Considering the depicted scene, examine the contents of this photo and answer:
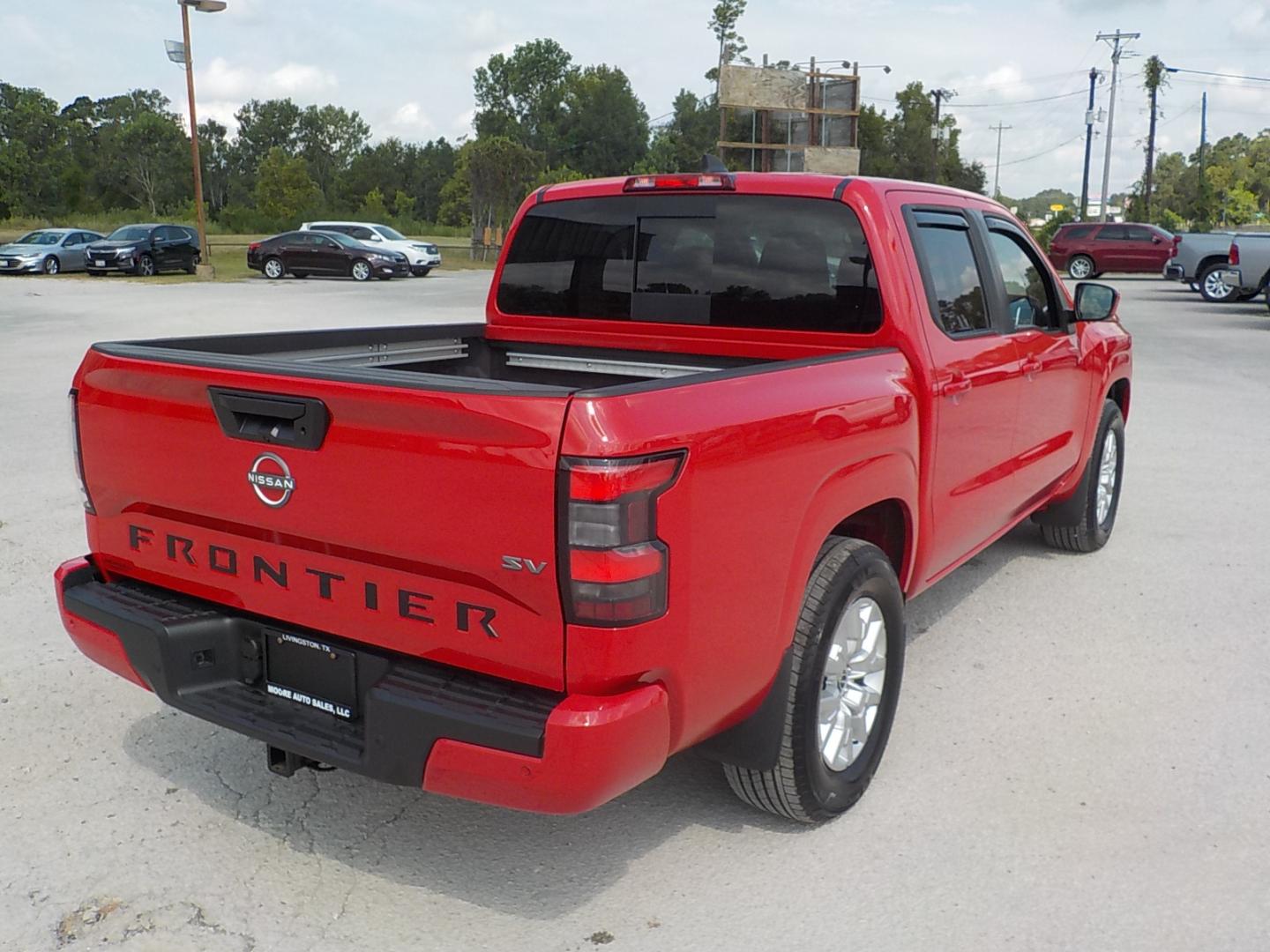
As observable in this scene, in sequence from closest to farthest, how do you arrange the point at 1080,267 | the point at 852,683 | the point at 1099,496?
the point at 852,683 < the point at 1099,496 < the point at 1080,267

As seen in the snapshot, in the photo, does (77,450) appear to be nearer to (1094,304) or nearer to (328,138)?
(1094,304)

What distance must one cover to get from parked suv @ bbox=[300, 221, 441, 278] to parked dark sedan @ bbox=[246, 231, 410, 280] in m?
0.70

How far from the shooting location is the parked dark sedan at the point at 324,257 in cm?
3180

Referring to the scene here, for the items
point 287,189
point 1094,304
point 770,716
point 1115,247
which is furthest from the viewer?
point 287,189

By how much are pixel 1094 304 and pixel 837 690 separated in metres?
2.70

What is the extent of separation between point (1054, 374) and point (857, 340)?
1.66 m

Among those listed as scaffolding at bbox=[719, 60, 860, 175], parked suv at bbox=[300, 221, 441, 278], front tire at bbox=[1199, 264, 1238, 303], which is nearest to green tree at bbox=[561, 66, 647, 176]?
scaffolding at bbox=[719, 60, 860, 175]

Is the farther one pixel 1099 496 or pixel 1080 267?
pixel 1080 267

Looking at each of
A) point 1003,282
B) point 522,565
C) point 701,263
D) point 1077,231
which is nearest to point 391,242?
point 1077,231

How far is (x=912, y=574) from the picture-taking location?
3912 mm

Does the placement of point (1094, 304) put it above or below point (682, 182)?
below

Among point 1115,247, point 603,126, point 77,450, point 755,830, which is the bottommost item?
point 755,830

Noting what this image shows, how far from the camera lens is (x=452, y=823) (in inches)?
136

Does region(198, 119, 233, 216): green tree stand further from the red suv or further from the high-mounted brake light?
the high-mounted brake light
